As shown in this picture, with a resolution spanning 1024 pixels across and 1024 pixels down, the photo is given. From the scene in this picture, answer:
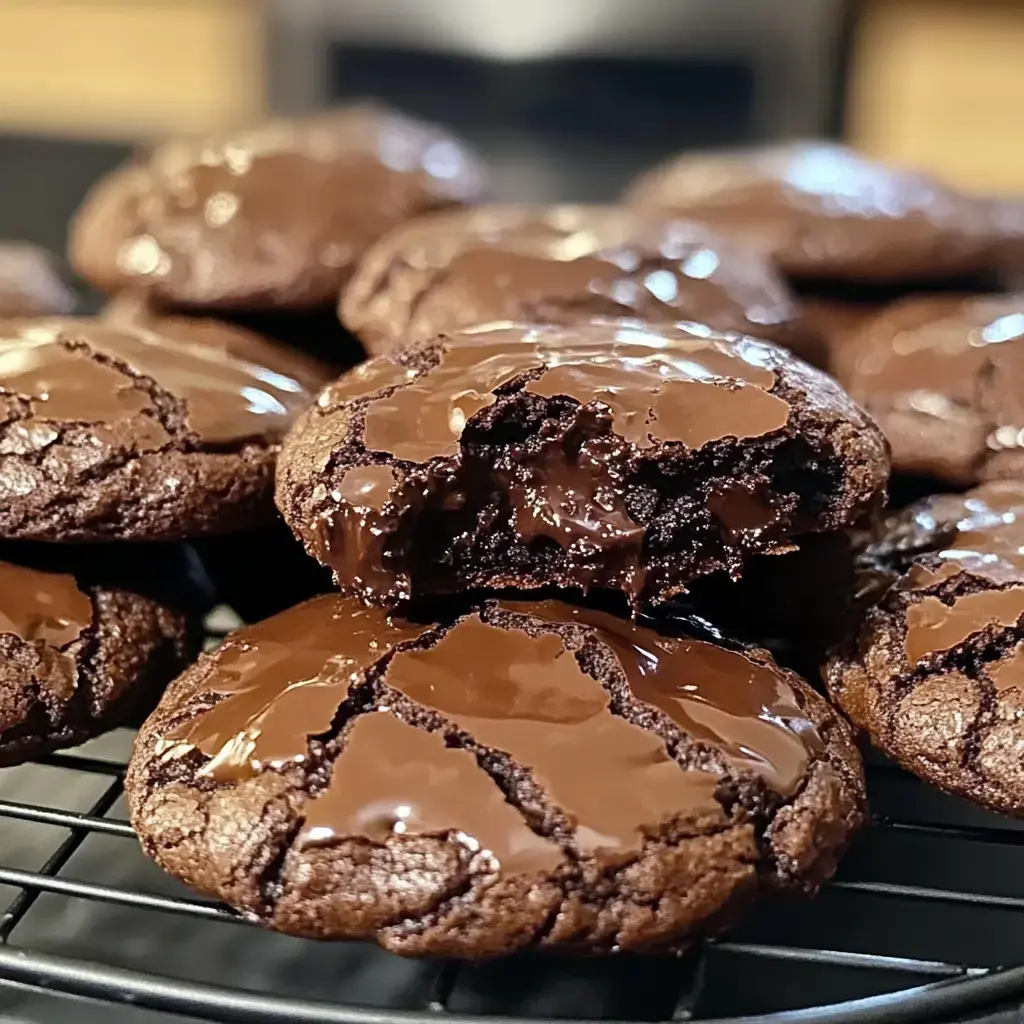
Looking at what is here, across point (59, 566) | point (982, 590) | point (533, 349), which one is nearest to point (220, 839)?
point (59, 566)

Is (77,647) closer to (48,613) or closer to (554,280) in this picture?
(48,613)

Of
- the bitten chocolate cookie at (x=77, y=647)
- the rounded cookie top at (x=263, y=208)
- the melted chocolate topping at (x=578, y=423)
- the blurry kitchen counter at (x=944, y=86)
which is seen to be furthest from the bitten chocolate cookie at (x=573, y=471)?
the blurry kitchen counter at (x=944, y=86)

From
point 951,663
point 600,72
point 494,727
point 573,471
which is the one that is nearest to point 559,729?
point 494,727

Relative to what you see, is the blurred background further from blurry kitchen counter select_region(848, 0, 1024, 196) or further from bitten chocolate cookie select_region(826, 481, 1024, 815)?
bitten chocolate cookie select_region(826, 481, 1024, 815)

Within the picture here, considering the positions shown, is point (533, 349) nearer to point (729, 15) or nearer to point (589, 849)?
point (589, 849)

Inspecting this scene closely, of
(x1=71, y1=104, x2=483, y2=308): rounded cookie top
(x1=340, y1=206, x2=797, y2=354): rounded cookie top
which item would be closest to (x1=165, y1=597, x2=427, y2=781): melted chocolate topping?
(x1=340, y1=206, x2=797, y2=354): rounded cookie top
